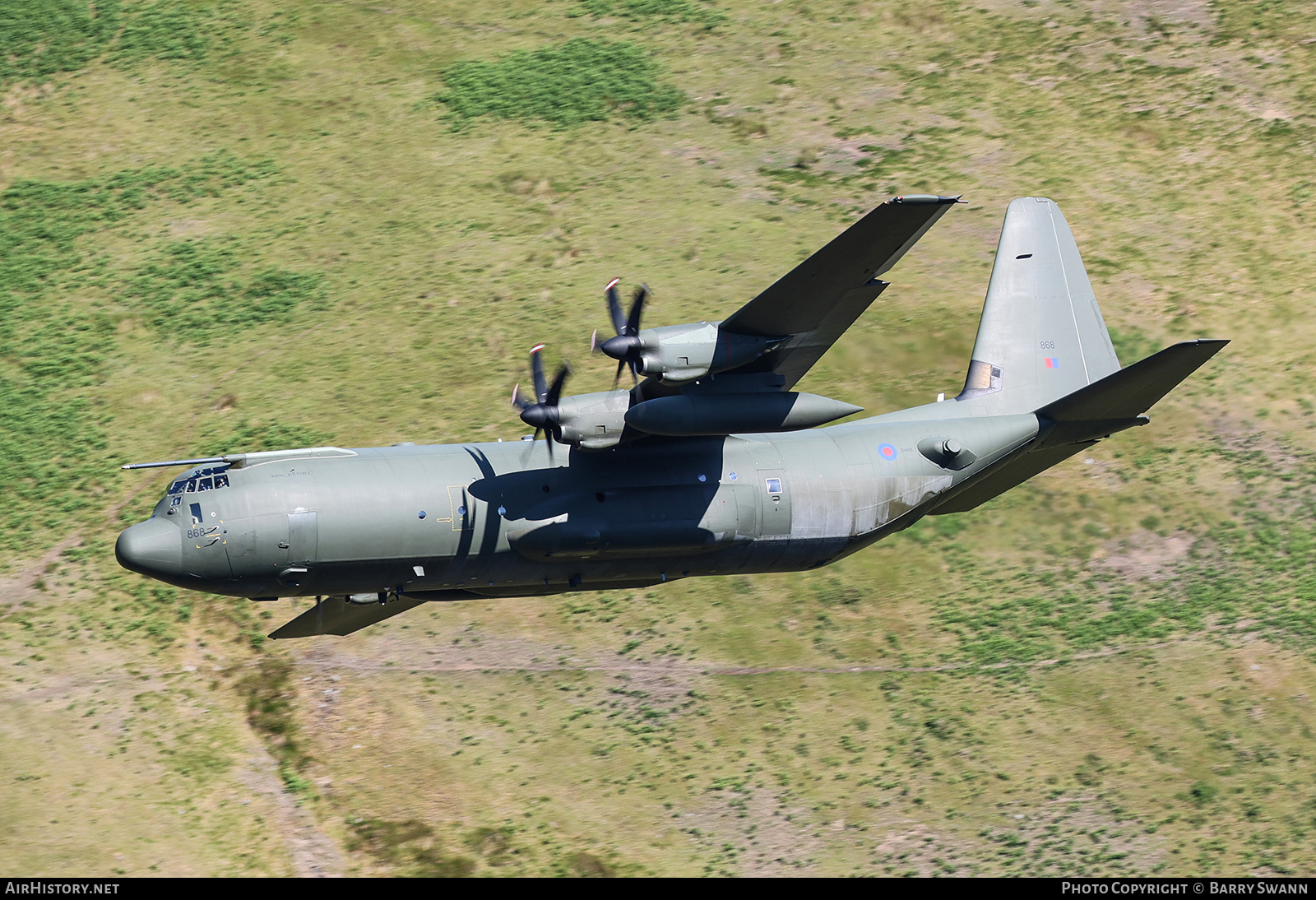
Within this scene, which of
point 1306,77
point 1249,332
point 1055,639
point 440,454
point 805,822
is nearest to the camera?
point 440,454

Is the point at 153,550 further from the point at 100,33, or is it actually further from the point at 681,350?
the point at 100,33

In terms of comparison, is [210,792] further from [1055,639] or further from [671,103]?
[671,103]

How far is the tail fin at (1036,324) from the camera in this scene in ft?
106

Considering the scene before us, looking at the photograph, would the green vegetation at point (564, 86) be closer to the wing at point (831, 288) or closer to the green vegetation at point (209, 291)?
the green vegetation at point (209, 291)

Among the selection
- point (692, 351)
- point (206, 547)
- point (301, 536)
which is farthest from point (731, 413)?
point (206, 547)

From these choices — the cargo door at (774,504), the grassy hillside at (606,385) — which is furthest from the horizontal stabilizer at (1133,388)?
the grassy hillside at (606,385)

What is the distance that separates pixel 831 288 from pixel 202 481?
11.3 m

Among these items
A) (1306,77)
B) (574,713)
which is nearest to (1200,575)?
(574,713)

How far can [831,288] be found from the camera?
2533cm

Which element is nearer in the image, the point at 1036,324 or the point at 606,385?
the point at 1036,324

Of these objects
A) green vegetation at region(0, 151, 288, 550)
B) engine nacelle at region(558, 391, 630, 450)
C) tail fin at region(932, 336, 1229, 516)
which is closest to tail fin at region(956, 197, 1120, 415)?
tail fin at region(932, 336, 1229, 516)
